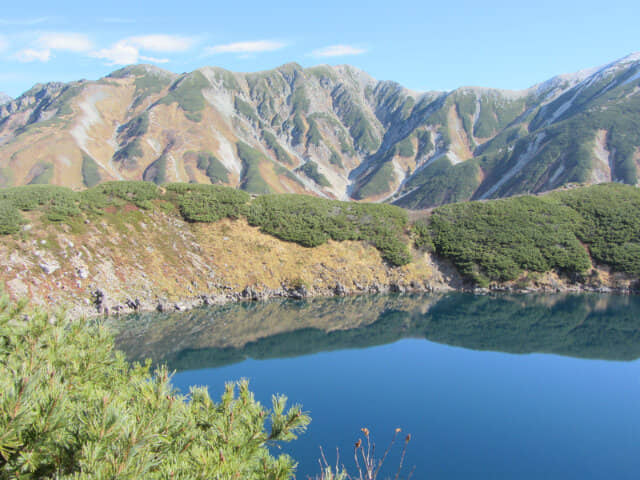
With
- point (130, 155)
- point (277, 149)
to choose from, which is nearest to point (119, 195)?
point (130, 155)

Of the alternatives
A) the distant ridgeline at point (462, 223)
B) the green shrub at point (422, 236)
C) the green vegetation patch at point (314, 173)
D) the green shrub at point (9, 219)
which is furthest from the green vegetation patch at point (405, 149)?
the green shrub at point (9, 219)

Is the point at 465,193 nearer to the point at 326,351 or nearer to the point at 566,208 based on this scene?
the point at 566,208

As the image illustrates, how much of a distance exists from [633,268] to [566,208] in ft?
32.4

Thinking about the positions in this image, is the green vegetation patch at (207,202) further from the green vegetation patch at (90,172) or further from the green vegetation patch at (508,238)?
the green vegetation patch at (90,172)

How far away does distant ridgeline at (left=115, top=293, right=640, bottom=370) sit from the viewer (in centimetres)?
2652

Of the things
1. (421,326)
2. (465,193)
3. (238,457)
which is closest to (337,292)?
(421,326)

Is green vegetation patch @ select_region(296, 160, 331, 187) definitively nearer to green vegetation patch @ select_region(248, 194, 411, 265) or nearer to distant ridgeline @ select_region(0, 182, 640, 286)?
distant ridgeline @ select_region(0, 182, 640, 286)

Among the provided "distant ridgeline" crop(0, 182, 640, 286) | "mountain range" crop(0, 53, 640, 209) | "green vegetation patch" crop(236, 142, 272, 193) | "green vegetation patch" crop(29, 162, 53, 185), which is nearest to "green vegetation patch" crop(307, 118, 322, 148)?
"mountain range" crop(0, 53, 640, 209)

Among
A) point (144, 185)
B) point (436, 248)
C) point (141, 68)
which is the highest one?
point (141, 68)

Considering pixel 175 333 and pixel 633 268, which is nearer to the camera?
pixel 175 333

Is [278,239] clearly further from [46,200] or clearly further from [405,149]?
[405,149]

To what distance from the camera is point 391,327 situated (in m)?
32.0

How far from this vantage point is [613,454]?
14680 millimetres

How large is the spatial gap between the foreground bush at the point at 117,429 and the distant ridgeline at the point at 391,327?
19598mm
